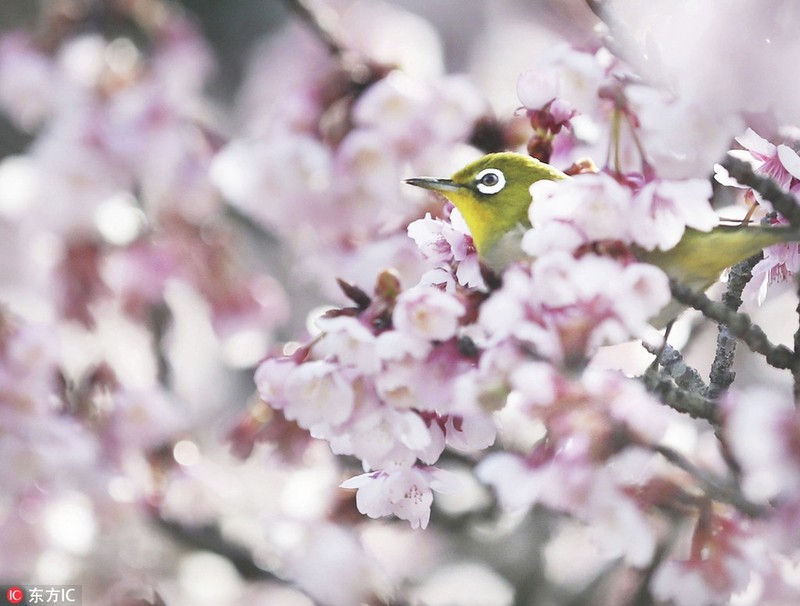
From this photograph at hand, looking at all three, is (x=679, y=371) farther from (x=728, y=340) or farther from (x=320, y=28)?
(x=320, y=28)

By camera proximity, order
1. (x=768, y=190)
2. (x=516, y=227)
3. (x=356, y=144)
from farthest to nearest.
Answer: (x=356, y=144), (x=516, y=227), (x=768, y=190)

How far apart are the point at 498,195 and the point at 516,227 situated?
Answer: 2 centimetres

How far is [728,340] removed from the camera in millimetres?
579

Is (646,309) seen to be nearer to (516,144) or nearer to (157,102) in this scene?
(516,144)

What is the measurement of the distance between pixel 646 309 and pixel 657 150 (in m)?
0.10

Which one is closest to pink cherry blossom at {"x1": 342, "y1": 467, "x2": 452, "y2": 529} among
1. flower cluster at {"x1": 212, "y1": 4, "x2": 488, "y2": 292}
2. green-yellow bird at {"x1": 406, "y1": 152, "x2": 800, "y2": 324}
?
green-yellow bird at {"x1": 406, "y1": 152, "x2": 800, "y2": 324}

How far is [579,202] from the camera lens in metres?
0.40

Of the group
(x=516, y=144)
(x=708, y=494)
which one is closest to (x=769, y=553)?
(x=708, y=494)

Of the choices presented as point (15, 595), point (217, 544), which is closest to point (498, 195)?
point (217, 544)

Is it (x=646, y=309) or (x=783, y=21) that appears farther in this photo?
(x=783, y=21)

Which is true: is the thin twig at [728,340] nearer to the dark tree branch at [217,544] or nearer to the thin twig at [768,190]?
the thin twig at [768,190]

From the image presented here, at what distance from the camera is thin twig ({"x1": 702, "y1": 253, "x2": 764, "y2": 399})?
57 centimetres

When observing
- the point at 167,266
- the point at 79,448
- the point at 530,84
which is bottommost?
the point at 79,448

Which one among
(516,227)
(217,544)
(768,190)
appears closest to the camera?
(768,190)
